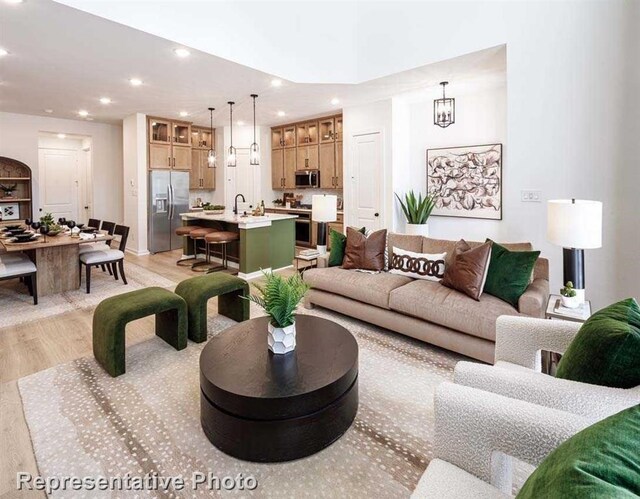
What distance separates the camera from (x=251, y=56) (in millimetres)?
4414

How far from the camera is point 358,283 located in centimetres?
358

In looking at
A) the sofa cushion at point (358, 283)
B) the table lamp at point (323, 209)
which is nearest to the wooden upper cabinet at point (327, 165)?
the table lamp at point (323, 209)

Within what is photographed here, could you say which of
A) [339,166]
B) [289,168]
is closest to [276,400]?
[339,166]

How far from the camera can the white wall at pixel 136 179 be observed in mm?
7156

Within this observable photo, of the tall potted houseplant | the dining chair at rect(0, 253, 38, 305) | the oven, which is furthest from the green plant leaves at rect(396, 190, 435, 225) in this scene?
the dining chair at rect(0, 253, 38, 305)

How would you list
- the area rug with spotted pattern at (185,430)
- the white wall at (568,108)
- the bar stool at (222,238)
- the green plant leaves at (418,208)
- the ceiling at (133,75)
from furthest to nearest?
1. the green plant leaves at (418,208)
2. the bar stool at (222,238)
3. the ceiling at (133,75)
4. the white wall at (568,108)
5. the area rug with spotted pattern at (185,430)

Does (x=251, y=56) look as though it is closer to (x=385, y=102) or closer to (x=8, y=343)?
(x=385, y=102)

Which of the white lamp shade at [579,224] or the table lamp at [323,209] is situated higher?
the table lamp at [323,209]

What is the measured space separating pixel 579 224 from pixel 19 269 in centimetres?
540

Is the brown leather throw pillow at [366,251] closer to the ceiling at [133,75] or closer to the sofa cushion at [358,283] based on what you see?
the sofa cushion at [358,283]

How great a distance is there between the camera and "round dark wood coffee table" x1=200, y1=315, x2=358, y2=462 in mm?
1814

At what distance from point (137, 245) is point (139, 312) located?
527 cm

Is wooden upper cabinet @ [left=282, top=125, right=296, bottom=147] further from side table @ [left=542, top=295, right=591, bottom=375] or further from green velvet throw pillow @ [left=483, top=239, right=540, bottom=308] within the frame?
side table @ [left=542, top=295, right=591, bottom=375]

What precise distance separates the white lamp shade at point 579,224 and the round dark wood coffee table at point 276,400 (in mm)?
1622
